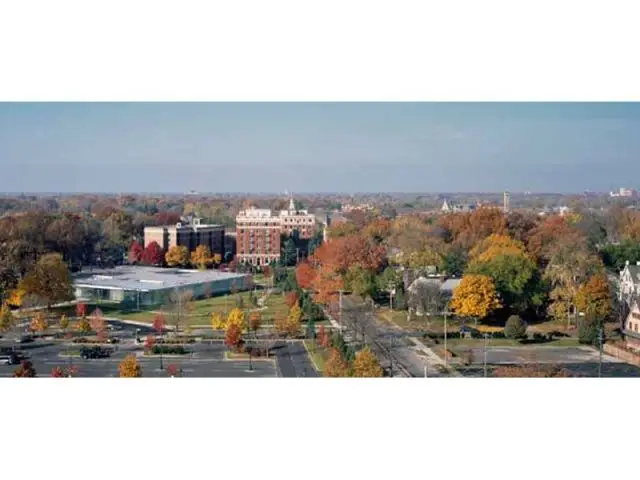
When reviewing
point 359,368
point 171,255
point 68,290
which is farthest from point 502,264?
point 68,290

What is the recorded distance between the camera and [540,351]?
22.2 feet

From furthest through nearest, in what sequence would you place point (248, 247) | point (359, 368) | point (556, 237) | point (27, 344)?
point (248, 247) → point (556, 237) → point (27, 344) → point (359, 368)

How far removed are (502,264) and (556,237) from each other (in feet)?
2.12

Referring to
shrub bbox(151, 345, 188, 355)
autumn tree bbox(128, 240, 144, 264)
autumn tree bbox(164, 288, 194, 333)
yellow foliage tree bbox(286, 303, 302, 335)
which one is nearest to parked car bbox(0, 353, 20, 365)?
shrub bbox(151, 345, 188, 355)

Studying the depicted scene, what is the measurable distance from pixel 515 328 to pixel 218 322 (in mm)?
2450

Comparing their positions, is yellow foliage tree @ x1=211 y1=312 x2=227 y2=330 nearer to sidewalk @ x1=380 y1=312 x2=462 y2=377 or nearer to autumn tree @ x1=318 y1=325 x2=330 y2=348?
autumn tree @ x1=318 y1=325 x2=330 y2=348

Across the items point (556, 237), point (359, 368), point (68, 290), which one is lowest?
point (359, 368)

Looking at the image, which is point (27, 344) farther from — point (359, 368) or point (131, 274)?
point (359, 368)

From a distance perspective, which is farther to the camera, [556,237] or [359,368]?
[556,237]

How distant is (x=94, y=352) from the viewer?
22.4 ft

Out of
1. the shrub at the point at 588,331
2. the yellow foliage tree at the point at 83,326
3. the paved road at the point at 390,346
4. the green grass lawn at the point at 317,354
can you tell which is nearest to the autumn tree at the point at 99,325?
the yellow foliage tree at the point at 83,326

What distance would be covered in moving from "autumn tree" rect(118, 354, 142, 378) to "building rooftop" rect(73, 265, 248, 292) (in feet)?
3.19

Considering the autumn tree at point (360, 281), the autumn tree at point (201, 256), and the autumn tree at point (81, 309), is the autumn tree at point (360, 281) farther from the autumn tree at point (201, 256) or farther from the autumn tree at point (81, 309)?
the autumn tree at point (81, 309)

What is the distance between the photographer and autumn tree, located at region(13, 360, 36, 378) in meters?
6.51
